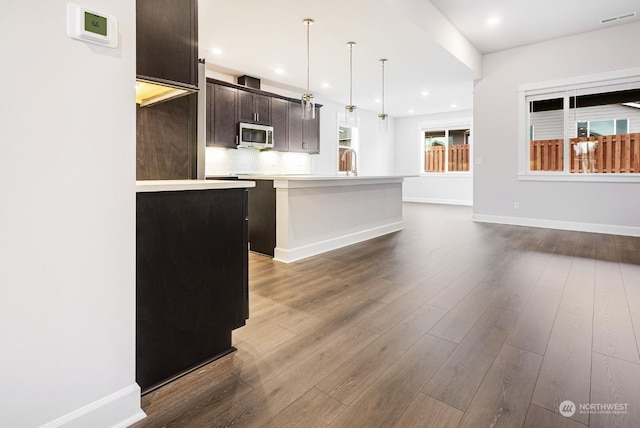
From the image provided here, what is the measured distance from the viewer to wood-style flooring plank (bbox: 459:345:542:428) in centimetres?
130

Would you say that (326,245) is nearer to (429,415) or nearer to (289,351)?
(289,351)

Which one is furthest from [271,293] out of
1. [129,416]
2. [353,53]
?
[353,53]

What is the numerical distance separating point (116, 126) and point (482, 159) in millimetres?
6649

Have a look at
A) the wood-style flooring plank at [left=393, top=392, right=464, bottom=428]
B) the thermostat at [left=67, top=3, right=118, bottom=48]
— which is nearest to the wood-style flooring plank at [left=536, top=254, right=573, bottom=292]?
the wood-style flooring plank at [left=393, top=392, right=464, bottom=428]

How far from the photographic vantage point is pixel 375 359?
1.73 metres

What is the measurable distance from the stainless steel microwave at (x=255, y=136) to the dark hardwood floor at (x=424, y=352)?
3258mm

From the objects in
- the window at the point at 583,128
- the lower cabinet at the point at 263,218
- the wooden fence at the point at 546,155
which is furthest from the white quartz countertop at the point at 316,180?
the window at the point at 583,128

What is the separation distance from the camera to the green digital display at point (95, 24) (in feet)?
3.67

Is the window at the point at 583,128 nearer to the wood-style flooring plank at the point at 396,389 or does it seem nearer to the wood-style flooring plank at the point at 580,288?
the wood-style flooring plank at the point at 580,288

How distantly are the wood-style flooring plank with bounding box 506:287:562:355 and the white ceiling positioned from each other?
330cm

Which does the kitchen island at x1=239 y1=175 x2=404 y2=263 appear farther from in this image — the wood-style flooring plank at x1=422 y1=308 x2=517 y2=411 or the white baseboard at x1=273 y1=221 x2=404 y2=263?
the wood-style flooring plank at x1=422 y1=308 x2=517 y2=411

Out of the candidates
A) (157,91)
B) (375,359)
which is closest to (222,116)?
(157,91)

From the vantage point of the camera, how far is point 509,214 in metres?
6.34

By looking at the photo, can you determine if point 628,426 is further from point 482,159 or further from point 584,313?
point 482,159
